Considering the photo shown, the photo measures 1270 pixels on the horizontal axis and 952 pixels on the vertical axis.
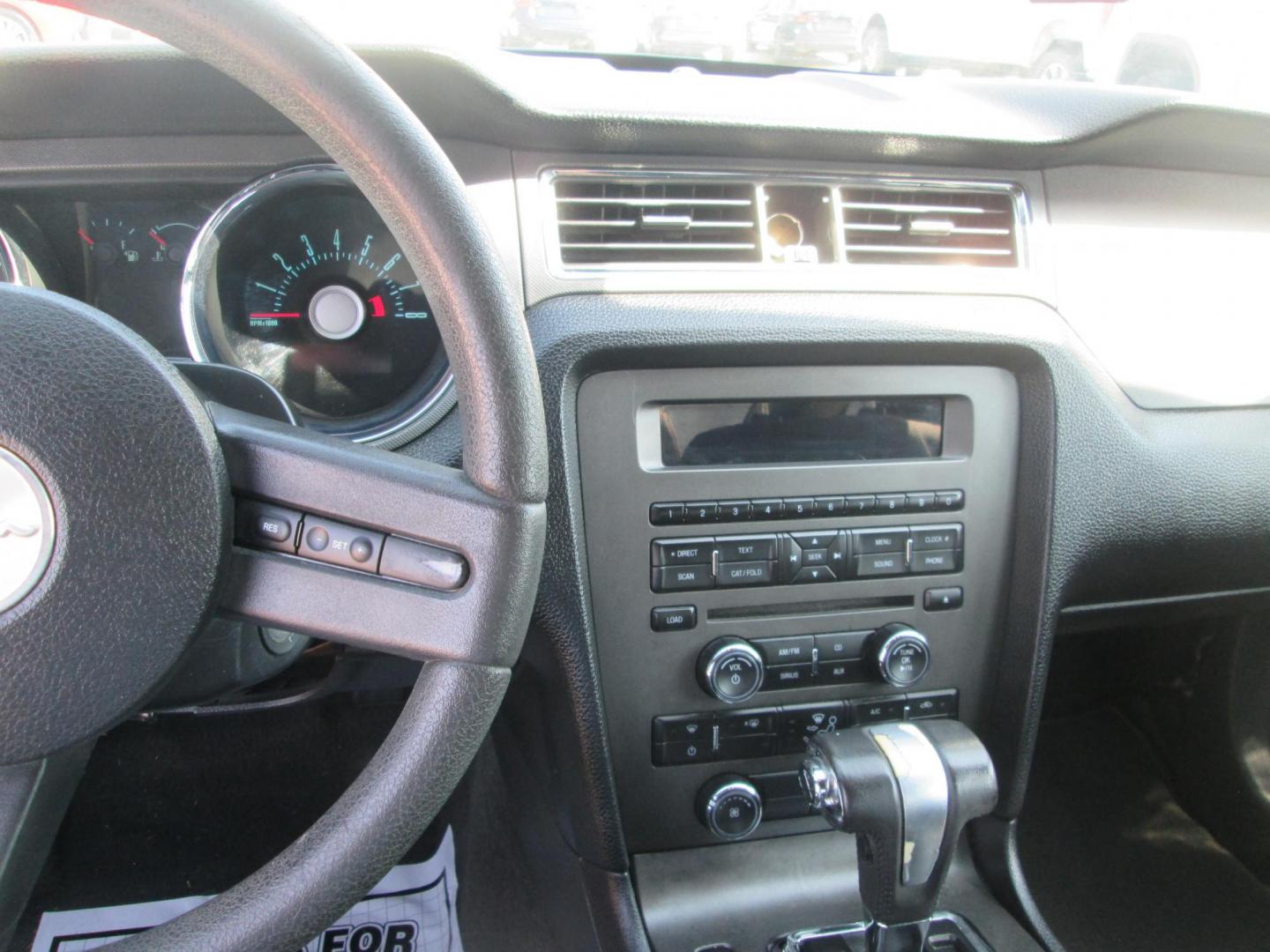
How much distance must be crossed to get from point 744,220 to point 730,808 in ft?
2.58

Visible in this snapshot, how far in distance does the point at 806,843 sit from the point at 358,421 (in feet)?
2.88

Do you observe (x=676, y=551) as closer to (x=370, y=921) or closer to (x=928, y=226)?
(x=928, y=226)

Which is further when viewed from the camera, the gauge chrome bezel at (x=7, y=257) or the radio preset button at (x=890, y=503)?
the radio preset button at (x=890, y=503)

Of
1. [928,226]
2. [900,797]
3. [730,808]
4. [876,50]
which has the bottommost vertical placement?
[730,808]

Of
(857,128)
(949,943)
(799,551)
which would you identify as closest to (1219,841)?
(949,943)

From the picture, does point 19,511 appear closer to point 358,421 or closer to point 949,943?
point 358,421

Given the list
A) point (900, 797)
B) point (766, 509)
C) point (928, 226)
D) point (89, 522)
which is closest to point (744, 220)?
point (928, 226)

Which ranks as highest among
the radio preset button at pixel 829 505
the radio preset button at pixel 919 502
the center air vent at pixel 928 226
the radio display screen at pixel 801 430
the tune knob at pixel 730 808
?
the center air vent at pixel 928 226

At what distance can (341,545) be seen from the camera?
0.78 meters

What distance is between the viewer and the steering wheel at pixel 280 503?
0.71 m

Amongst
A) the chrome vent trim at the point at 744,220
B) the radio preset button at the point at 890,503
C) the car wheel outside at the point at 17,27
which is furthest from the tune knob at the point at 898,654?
the car wheel outside at the point at 17,27

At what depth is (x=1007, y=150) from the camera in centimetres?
136

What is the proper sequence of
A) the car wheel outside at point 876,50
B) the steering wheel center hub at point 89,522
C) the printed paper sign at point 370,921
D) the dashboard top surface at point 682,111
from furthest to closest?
the car wheel outside at point 876,50 < the printed paper sign at point 370,921 < the dashboard top surface at point 682,111 < the steering wheel center hub at point 89,522

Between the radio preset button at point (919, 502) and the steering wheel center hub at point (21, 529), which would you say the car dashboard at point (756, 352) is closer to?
the radio preset button at point (919, 502)
